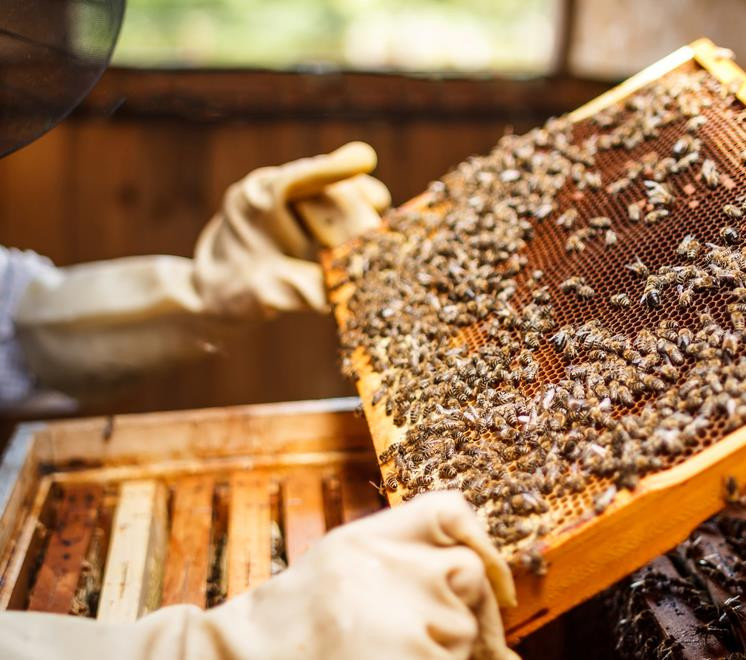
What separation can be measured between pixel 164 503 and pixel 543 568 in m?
1.96

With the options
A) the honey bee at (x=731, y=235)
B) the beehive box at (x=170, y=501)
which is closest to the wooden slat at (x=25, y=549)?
the beehive box at (x=170, y=501)

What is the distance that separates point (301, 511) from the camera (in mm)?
3158

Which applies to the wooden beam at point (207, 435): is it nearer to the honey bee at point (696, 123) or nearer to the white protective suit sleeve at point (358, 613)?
the white protective suit sleeve at point (358, 613)

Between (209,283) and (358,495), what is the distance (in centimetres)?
136

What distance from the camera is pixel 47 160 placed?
6.46 meters

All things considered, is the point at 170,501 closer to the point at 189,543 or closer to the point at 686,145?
the point at 189,543

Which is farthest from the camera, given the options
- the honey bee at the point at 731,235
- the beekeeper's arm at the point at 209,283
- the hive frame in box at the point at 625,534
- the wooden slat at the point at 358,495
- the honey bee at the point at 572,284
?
the beekeeper's arm at the point at 209,283

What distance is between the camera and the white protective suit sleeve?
1.72m

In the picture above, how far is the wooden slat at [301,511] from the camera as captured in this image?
2969 millimetres


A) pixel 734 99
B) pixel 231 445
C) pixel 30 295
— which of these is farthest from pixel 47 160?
pixel 734 99

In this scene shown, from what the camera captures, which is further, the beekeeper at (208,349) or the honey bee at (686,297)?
the honey bee at (686,297)

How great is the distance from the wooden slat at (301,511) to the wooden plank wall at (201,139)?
3.48m

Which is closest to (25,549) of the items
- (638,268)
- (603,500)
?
(603,500)

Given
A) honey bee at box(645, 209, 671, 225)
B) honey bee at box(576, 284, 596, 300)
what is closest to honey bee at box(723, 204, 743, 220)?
honey bee at box(645, 209, 671, 225)
